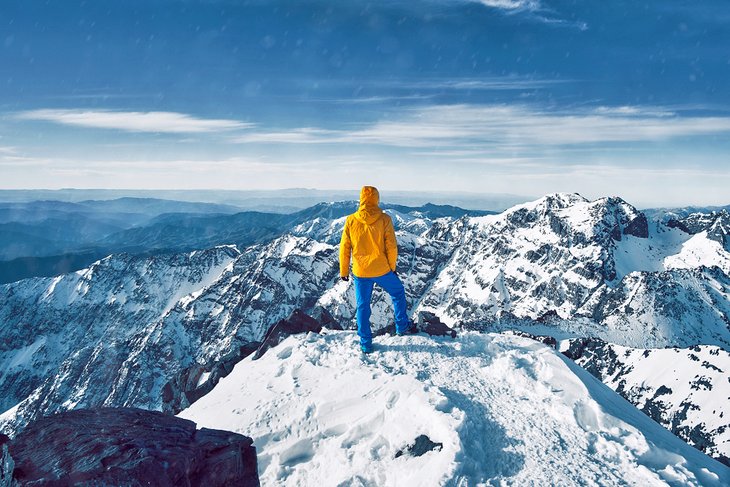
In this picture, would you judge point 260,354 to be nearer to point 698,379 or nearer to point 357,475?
point 357,475

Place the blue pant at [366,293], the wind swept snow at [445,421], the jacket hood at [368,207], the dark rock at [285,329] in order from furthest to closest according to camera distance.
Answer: the dark rock at [285,329], the blue pant at [366,293], the jacket hood at [368,207], the wind swept snow at [445,421]

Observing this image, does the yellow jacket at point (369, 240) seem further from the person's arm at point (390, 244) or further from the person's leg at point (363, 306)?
the person's leg at point (363, 306)

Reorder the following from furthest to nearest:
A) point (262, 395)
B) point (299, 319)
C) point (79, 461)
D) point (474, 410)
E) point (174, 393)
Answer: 1. point (174, 393)
2. point (299, 319)
3. point (262, 395)
4. point (474, 410)
5. point (79, 461)

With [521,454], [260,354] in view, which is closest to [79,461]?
[521,454]

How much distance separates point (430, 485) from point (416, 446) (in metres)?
1.11

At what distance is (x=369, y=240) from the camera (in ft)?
40.0

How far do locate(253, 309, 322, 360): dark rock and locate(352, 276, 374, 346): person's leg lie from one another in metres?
4.36

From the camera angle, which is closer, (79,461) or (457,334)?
(79,461)

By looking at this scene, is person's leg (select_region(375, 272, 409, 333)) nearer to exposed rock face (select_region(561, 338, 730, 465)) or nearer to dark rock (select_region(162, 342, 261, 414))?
dark rock (select_region(162, 342, 261, 414))

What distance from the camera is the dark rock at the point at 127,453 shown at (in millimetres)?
5457

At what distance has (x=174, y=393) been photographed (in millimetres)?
29938

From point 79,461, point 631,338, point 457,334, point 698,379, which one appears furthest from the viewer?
point 631,338

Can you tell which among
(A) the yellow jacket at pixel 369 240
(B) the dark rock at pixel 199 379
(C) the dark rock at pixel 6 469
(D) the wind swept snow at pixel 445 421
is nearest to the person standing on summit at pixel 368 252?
(A) the yellow jacket at pixel 369 240

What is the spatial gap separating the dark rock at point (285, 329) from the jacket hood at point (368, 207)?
637cm
